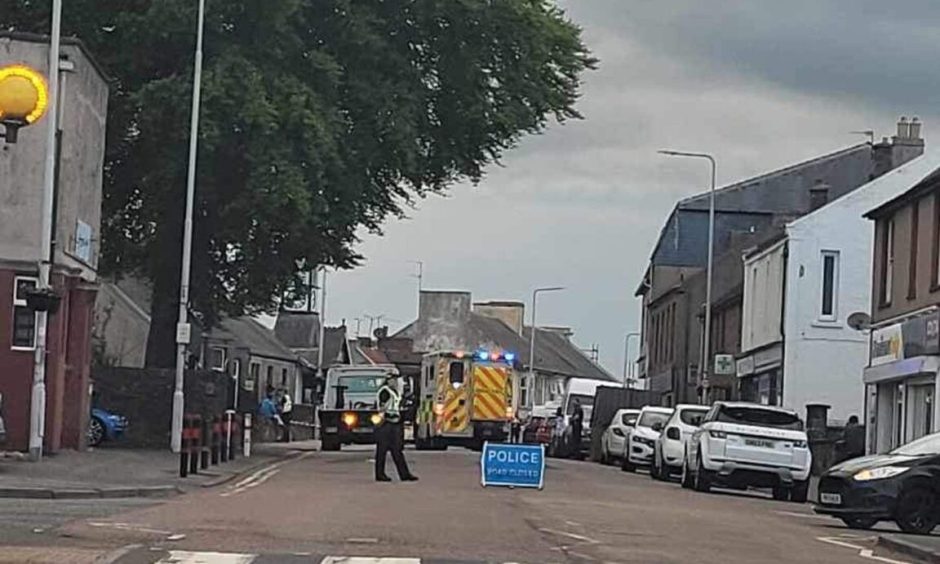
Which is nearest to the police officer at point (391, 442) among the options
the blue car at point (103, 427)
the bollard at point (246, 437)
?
the bollard at point (246, 437)

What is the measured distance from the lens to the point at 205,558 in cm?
1532

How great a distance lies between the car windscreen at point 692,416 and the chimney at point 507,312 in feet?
330

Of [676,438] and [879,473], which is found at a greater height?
[879,473]

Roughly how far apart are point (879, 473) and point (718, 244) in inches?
2150

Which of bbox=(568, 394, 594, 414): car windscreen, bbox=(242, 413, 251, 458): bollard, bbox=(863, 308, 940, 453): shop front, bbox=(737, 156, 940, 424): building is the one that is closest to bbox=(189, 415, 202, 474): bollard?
bbox=(242, 413, 251, 458): bollard

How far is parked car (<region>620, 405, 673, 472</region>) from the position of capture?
45.7m

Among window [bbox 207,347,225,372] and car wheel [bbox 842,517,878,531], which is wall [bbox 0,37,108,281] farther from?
window [bbox 207,347,225,372]

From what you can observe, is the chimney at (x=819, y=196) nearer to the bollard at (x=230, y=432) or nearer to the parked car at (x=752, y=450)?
the parked car at (x=752, y=450)

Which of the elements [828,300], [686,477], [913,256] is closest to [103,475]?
[686,477]

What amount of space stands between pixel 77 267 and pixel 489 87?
1401 centimetres

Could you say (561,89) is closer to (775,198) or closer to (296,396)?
(775,198)

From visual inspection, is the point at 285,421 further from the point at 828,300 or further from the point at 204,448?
the point at 204,448

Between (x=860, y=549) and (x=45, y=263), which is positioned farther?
(x=45, y=263)

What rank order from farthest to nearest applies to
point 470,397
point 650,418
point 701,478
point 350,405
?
point 350,405
point 470,397
point 650,418
point 701,478
